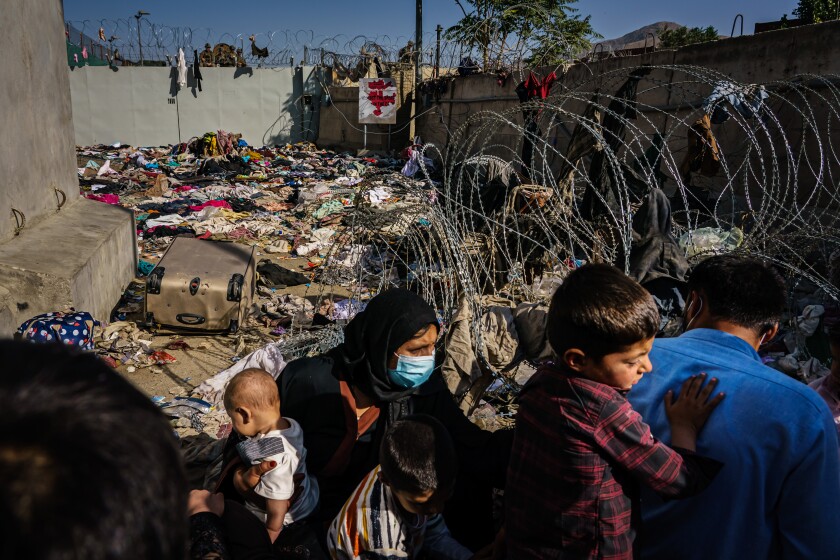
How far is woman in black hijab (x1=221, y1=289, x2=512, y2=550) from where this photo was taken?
7.29ft

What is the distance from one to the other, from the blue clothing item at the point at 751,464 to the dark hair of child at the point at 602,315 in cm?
19

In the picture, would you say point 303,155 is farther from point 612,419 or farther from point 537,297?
point 612,419

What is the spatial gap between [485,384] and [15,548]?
8.89ft

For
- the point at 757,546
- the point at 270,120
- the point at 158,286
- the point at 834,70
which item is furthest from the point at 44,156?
the point at 270,120

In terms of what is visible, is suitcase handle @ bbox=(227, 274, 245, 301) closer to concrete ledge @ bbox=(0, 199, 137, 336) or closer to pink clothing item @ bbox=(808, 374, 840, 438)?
concrete ledge @ bbox=(0, 199, 137, 336)

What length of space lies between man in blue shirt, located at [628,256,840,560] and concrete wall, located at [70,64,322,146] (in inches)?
754

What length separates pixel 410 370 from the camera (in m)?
2.23

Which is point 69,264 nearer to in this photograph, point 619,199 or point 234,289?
point 234,289

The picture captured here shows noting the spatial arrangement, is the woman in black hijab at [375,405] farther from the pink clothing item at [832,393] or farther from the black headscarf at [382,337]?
the pink clothing item at [832,393]

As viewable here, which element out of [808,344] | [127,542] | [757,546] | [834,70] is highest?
[834,70]

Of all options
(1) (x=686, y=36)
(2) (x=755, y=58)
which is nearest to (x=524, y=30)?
(2) (x=755, y=58)

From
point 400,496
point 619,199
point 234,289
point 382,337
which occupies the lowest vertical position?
point 234,289

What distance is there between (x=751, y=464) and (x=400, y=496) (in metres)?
0.94

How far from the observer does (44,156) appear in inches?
201
